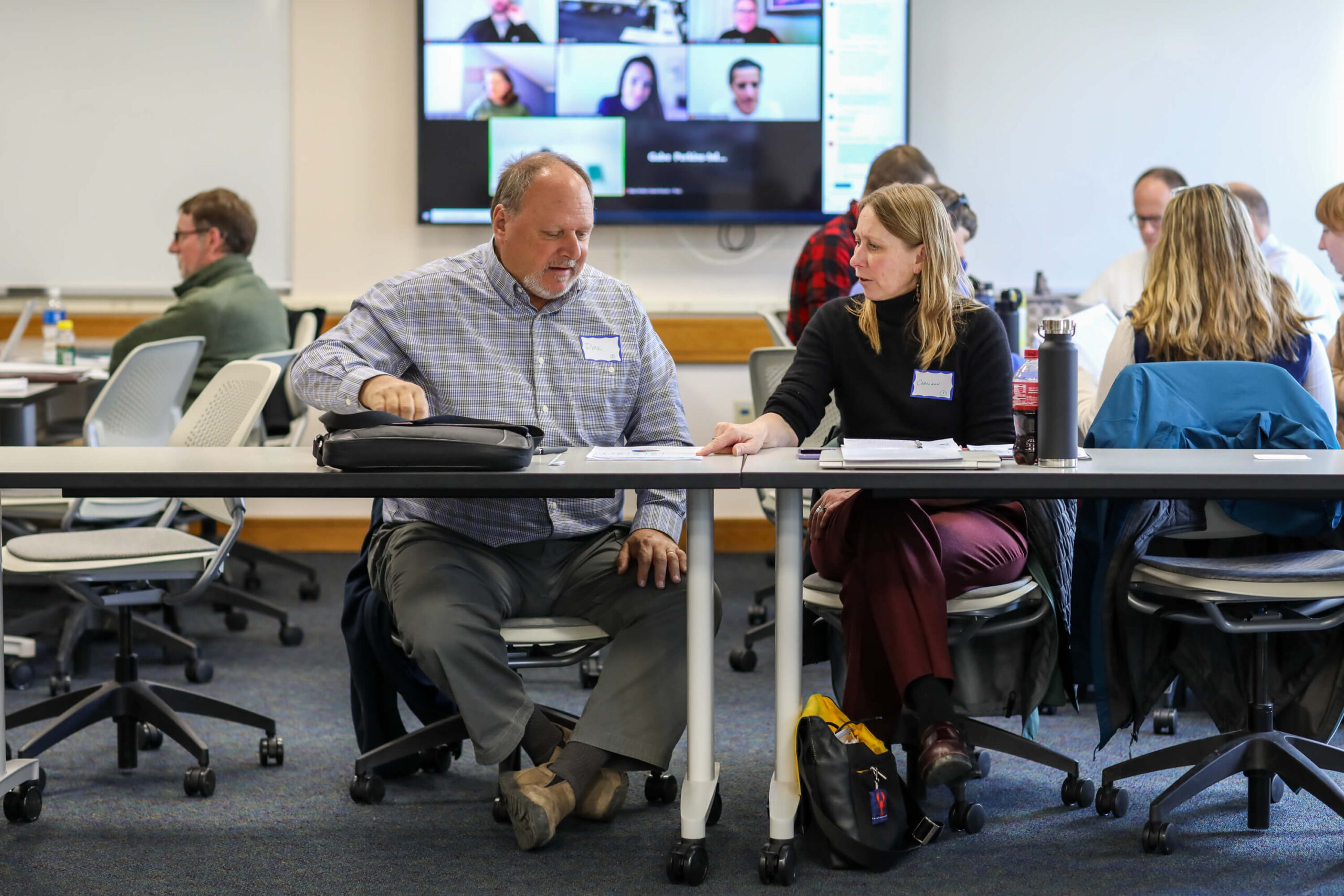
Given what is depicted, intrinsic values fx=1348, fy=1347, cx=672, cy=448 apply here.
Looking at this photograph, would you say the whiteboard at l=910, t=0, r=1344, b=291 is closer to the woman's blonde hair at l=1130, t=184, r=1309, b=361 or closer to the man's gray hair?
the woman's blonde hair at l=1130, t=184, r=1309, b=361

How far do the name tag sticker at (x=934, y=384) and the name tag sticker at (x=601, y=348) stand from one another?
59 cm

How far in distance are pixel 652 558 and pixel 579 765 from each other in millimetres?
399

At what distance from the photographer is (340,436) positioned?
6.80 feet

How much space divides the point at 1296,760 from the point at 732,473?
115 centimetres

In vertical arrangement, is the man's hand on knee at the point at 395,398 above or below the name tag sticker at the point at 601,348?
below

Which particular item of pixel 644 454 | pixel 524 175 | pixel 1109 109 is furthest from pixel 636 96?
pixel 644 454

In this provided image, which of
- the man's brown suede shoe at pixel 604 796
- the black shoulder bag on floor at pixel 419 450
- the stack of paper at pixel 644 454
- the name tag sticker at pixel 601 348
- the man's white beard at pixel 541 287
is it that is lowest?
A: the man's brown suede shoe at pixel 604 796

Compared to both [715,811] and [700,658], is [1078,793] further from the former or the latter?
[700,658]

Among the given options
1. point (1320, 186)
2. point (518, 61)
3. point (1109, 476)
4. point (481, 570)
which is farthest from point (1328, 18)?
point (481, 570)

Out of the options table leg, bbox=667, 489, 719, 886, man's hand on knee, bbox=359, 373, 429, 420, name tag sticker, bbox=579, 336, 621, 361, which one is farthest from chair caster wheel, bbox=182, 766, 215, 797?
name tag sticker, bbox=579, 336, 621, 361

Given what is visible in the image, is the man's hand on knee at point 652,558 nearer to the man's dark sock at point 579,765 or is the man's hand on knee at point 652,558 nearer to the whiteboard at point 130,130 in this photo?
the man's dark sock at point 579,765

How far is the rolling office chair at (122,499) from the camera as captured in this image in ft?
11.3

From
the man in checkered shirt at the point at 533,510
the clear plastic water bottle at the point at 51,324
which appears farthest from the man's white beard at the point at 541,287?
the clear plastic water bottle at the point at 51,324

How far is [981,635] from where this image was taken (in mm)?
2455
